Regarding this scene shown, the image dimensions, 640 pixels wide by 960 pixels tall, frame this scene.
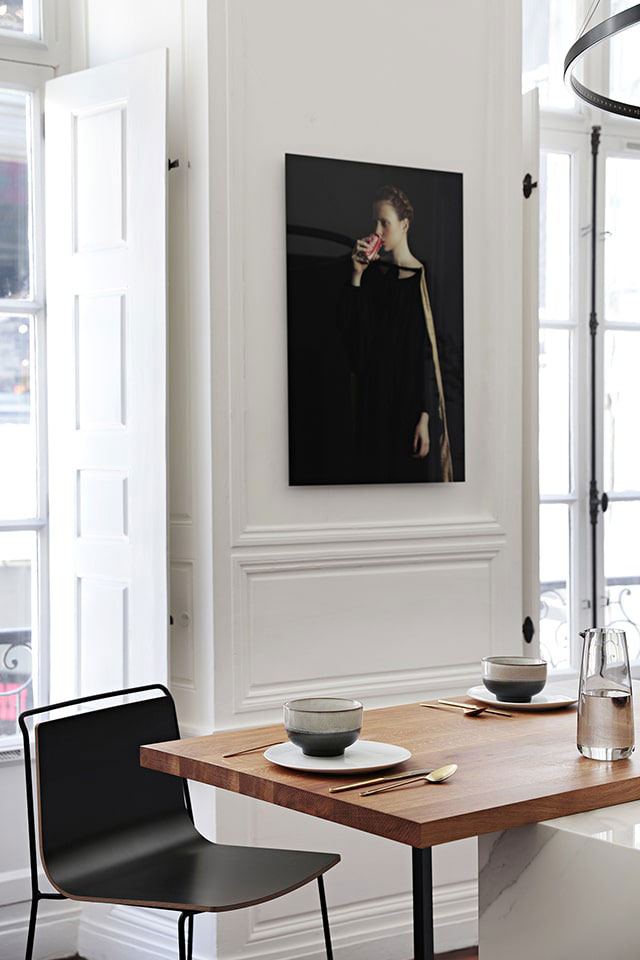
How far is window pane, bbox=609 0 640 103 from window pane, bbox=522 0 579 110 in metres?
0.24

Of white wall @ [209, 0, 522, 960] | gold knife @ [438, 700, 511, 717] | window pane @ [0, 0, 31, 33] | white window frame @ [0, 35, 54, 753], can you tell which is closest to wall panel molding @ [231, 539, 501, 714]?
white wall @ [209, 0, 522, 960]

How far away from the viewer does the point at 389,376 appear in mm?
3348

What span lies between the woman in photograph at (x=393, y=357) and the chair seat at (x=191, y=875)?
3.91 ft

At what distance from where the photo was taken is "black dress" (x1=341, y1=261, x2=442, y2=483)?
10.8 feet

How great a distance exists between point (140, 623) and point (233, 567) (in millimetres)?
303

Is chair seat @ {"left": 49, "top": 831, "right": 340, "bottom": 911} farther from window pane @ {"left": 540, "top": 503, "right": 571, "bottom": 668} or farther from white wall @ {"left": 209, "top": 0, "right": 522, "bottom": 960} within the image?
window pane @ {"left": 540, "top": 503, "right": 571, "bottom": 668}

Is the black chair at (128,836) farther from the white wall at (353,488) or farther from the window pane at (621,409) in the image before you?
the window pane at (621,409)

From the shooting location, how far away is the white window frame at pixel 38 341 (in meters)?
3.43

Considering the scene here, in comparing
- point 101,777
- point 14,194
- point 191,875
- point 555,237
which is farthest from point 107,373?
point 555,237

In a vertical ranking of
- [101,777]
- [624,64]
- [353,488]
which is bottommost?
[101,777]

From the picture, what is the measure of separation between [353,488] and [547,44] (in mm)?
1951

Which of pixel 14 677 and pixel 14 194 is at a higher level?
pixel 14 194

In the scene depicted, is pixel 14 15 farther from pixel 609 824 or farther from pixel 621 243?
pixel 609 824

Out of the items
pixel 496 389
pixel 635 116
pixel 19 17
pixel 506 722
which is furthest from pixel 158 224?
pixel 506 722
